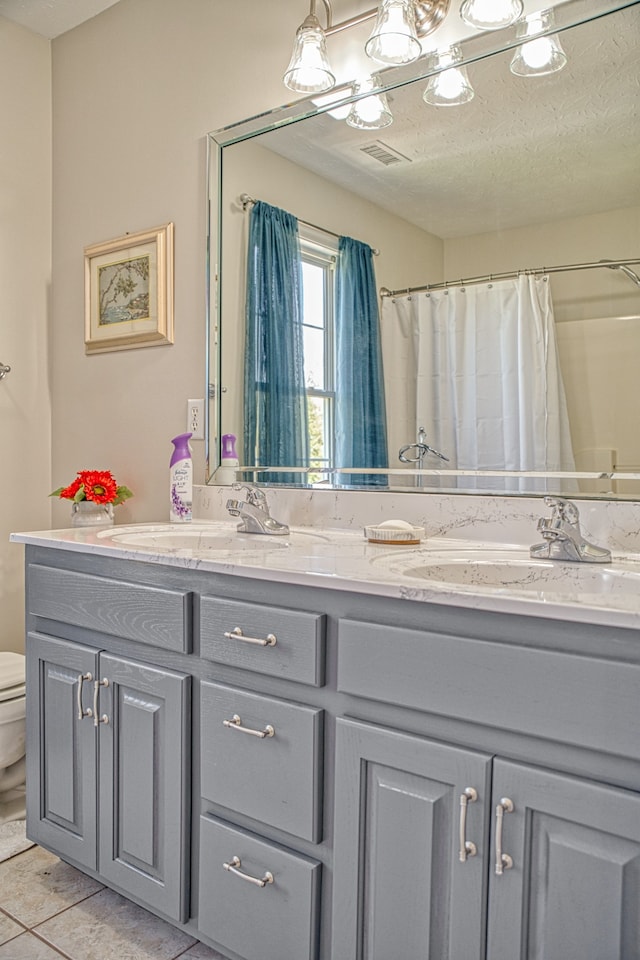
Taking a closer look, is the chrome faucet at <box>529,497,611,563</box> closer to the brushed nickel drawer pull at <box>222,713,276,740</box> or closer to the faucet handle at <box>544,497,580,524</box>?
the faucet handle at <box>544,497,580,524</box>

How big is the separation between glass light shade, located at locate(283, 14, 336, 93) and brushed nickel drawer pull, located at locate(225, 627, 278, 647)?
1340 mm

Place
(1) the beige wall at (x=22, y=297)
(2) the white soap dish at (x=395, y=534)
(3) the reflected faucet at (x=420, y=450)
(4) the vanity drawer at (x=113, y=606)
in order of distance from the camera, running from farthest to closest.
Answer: (1) the beige wall at (x=22, y=297)
(3) the reflected faucet at (x=420, y=450)
(2) the white soap dish at (x=395, y=534)
(4) the vanity drawer at (x=113, y=606)

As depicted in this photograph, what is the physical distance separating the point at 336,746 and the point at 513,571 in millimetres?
454

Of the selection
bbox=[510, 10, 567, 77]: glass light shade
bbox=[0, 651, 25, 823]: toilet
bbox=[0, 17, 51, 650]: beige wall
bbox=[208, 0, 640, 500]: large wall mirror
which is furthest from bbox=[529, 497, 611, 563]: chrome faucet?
bbox=[0, 17, 51, 650]: beige wall

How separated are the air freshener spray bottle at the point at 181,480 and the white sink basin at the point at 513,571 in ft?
2.72

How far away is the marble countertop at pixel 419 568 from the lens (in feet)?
3.29

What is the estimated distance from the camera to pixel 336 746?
3.93ft

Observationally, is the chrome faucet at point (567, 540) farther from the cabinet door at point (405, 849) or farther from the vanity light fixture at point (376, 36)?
the vanity light fixture at point (376, 36)

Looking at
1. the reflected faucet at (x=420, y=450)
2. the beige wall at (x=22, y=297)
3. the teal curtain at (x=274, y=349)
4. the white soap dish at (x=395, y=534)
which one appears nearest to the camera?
the white soap dish at (x=395, y=534)

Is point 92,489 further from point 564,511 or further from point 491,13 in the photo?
point 491,13

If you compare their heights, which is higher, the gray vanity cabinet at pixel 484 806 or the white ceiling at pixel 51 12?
the white ceiling at pixel 51 12

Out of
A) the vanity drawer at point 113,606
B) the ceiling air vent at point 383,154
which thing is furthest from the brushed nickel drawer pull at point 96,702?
the ceiling air vent at point 383,154

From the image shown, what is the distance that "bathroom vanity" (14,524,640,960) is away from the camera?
0.96m

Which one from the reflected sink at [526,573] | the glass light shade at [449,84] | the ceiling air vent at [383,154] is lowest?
the reflected sink at [526,573]
